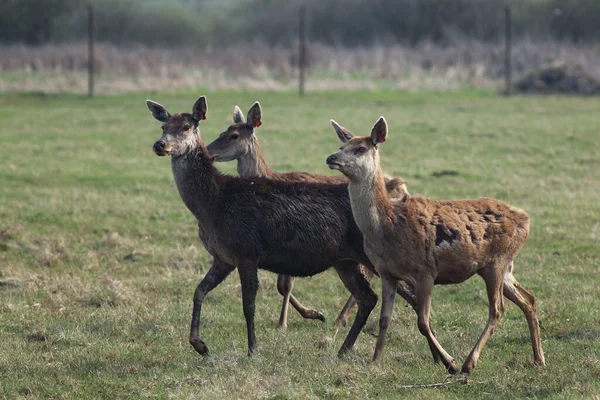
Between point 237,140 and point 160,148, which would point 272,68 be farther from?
point 160,148

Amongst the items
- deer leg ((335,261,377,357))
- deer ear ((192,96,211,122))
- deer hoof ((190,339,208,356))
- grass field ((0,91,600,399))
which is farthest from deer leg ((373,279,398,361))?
deer ear ((192,96,211,122))

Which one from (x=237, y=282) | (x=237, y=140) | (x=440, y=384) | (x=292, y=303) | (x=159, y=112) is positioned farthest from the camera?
(x=237, y=282)

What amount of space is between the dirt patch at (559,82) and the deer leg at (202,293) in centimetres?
2553

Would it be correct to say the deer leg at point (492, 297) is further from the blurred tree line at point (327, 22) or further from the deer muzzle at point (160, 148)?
the blurred tree line at point (327, 22)

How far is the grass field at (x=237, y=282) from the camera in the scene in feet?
25.9

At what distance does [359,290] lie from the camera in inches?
366

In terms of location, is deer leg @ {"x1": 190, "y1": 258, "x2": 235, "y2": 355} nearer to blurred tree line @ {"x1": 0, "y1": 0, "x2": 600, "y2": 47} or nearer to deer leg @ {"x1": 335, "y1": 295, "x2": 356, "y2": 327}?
deer leg @ {"x1": 335, "y1": 295, "x2": 356, "y2": 327}

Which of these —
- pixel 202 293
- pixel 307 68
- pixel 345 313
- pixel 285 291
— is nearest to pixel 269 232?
pixel 202 293

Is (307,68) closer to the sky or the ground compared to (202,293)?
closer to the sky

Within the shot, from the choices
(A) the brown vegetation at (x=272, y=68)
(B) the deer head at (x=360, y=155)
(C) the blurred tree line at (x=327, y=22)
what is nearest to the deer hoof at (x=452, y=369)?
(B) the deer head at (x=360, y=155)

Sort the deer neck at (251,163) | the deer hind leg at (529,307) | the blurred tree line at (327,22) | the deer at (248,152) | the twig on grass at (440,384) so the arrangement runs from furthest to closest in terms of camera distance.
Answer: the blurred tree line at (327,22), the deer neck at (251,163), the deer at (248,152), the deer hind leg at (529,307), the twig on grass at (440,384)

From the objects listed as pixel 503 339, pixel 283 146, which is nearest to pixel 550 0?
pixel 283 146

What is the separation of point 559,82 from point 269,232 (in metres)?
26.2

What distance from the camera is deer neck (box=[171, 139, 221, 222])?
9.27 meters
